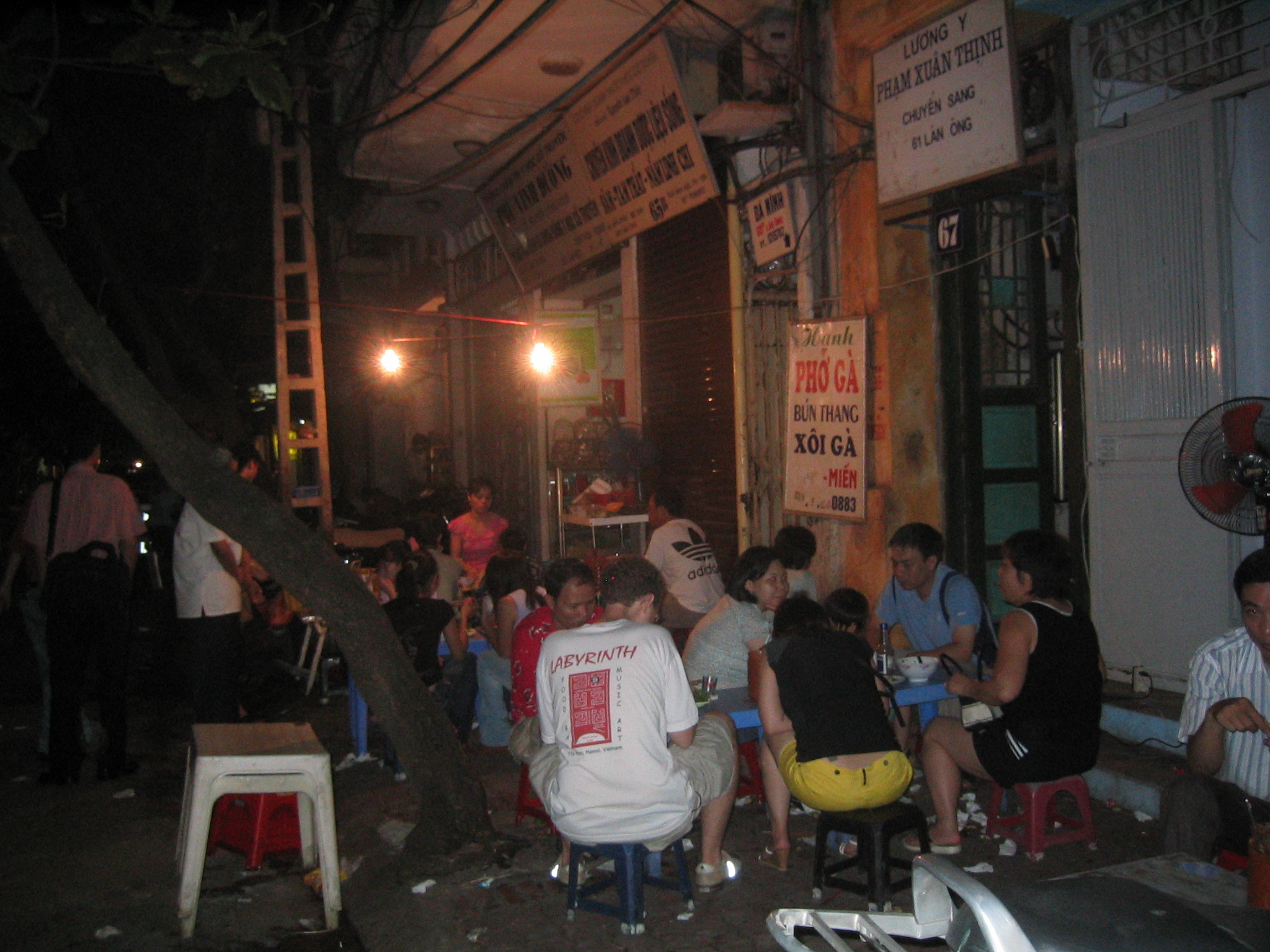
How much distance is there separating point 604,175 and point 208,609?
6.01m

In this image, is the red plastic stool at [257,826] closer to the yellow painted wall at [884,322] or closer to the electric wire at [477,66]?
the yellow painted wall at [884,322]

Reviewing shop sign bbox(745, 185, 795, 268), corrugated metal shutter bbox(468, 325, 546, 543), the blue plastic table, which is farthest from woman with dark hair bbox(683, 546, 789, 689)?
corrugated metal shutter bbox(468, 325, 546, 543)

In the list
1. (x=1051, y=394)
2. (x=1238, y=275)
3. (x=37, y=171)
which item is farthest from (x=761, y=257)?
(x=37, y=171)

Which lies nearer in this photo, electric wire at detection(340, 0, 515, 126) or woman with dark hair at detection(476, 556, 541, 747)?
woman with dark hair at detection(476, 556, 541, 747)

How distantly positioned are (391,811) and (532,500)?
8518 mm

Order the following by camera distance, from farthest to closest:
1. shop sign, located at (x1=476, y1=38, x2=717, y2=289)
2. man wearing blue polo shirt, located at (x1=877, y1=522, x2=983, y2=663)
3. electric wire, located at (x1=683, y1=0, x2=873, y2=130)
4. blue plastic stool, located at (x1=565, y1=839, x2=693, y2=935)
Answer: shop sign, located at (x1=476, y1=38, x2=717, y2=289)
electric wire, located at (x1=683, y1=0, x2=873, y2=130)
man wearing blue polo shirt, located at (x1=877, y1=522, x2=983, y2=663)
blue plastic stool, located at (x1=565, y1=839, x2=693, y2=935)

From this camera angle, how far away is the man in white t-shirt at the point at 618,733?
13.3 ft

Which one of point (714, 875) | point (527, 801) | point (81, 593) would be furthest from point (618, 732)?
point (81, 593)

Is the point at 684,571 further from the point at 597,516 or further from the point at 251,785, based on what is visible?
the point at 251,785

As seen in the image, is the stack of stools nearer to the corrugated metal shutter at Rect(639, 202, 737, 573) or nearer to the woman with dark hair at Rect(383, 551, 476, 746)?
Answer: the woman with dark hair at Rect(383, 551, 476, 746)

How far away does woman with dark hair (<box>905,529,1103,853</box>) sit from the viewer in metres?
4.53

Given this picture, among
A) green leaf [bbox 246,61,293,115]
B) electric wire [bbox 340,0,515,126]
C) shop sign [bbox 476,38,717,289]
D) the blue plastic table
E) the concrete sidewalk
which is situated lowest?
the concrete sidewalk

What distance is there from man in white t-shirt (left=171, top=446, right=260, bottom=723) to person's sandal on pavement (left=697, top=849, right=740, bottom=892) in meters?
3.64

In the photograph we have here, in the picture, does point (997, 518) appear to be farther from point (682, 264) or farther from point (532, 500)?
point (532, 500)
